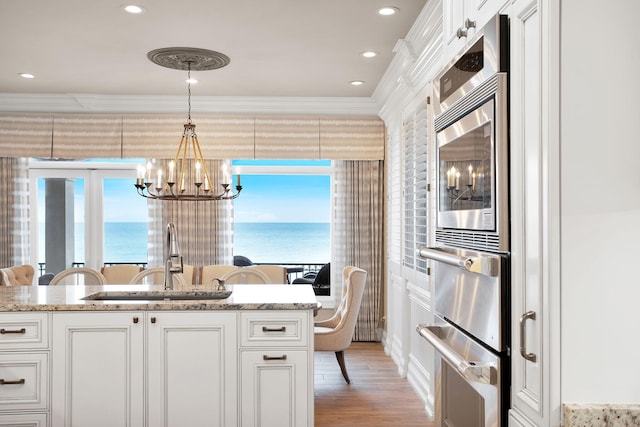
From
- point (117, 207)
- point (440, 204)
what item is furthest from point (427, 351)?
point (117, 207)

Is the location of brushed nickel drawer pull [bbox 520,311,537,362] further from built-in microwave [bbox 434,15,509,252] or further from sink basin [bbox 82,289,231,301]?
sink basin [bbox 82,289,231,301]

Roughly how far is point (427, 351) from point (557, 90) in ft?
10.5

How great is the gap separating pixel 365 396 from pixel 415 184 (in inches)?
67.0

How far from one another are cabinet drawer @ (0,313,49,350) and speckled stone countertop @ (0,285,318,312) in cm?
4

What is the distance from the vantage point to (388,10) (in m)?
3.61

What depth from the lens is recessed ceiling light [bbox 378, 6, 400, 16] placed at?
11.7 ft

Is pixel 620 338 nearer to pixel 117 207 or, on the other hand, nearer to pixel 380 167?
pixel 380 167

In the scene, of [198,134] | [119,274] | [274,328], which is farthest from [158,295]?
[198,134]

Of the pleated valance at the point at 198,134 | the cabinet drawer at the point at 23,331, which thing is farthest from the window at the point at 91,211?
the cabinet drawer at the point at 23,331

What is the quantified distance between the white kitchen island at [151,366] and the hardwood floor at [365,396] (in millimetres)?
1070

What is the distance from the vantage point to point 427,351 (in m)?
4.11

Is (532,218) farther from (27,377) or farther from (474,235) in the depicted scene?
(27,377)

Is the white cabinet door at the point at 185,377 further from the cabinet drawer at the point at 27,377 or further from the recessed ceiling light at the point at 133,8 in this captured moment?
the recessed ceiling light at the point at 133,8

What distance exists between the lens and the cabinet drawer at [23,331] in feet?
9.39
